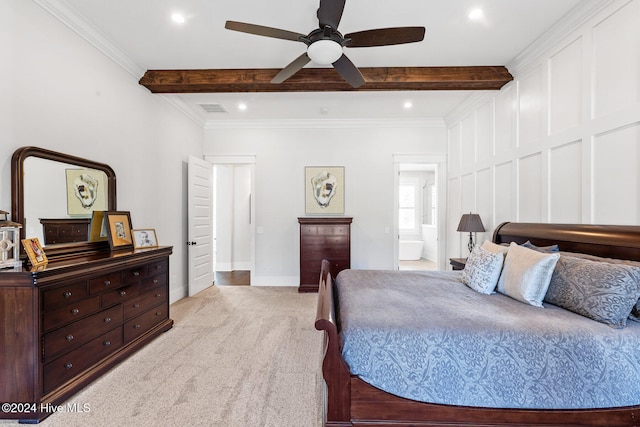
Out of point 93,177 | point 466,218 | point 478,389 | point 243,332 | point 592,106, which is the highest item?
point 592,106

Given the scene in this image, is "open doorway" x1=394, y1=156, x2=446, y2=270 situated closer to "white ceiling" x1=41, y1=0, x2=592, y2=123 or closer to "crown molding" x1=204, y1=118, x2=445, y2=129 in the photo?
"crown molding" x1=204, y1=118, x2=445, y2=129

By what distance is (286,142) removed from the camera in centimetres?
544

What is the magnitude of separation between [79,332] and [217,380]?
41.8 inches

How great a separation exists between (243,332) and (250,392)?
1.14 m

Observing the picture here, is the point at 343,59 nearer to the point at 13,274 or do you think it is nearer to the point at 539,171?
the point at 539,171

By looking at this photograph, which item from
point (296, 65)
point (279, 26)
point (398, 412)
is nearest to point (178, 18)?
point (279, 26)

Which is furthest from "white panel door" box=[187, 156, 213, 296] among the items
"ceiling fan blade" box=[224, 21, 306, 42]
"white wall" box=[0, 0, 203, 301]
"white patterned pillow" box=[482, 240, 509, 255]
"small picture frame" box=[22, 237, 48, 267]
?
"white patterned pillow" box=[482, 240, 509, 255]

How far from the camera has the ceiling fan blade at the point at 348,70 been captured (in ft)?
8.13

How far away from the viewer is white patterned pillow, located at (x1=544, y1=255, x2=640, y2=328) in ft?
5.34

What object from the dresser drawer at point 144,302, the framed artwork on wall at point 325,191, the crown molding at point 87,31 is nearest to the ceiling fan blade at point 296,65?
the crown molding at point 87,31

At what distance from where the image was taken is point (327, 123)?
5.38 metres

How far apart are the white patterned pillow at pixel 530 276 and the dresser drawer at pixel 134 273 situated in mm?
3185

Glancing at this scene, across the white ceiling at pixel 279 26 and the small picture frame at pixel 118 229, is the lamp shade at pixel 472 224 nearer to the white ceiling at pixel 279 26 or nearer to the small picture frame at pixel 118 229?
the white ceiling at pixel 279 26

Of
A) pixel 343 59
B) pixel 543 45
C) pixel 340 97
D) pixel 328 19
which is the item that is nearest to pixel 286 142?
pixel 340 97
